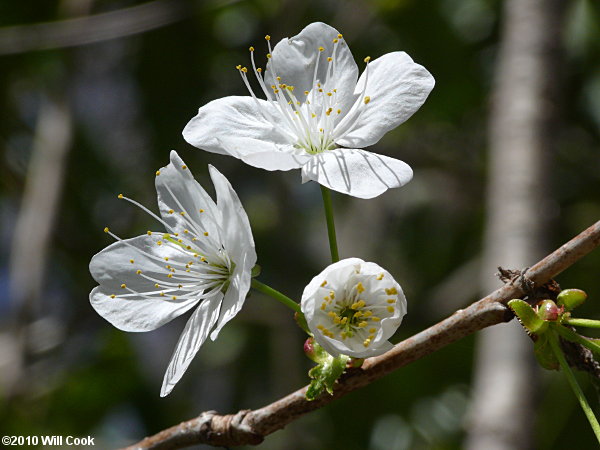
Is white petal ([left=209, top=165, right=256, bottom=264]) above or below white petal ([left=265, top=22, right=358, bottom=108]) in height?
below

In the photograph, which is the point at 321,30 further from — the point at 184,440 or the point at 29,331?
the point at 29,331

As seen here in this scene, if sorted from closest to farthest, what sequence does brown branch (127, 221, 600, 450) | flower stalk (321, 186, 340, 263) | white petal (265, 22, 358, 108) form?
1. brown branch (127, 221, 600, 450)
2. flower stalk (321, 186, 340, 263)
3. white petal (265, 22, 358, 108)

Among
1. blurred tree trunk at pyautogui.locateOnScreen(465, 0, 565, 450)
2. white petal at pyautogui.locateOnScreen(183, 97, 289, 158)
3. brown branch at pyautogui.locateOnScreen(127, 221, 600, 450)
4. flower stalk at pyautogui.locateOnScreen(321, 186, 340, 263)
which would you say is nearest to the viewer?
brown branch at pyautogui.locateOnScreen(127, 221, 600, 450)

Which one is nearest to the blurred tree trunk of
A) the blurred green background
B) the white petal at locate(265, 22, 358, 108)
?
the blurred green background

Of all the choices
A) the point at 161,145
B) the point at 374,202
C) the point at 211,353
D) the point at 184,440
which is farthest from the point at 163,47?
the point at 184,440

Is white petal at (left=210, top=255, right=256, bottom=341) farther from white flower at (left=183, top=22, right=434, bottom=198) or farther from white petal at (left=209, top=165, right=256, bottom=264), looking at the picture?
white flower at (left=183, top=22, right=434, bottom=198)

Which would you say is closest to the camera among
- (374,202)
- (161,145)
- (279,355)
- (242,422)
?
(242,422)

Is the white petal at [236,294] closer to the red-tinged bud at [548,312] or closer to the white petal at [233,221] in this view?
the white petal at [233,221]

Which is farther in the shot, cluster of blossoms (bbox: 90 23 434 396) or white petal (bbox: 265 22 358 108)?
white petal (bbox: 265 22 358 108)
